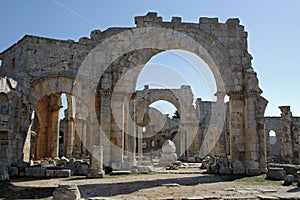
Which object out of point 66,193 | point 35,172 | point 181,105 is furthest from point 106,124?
point 181,105

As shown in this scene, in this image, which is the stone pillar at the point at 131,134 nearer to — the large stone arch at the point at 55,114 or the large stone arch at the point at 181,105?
the large stone arch at the point at 55,114

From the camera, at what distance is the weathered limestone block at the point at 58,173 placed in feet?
36.3

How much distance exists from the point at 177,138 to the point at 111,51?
72.8 feet

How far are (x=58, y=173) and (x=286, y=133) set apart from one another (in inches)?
786

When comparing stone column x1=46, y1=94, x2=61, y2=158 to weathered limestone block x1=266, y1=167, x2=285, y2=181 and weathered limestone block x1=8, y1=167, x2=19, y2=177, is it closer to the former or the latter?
weathered limestone block x1=8, y1=167, x2=19, y2=177

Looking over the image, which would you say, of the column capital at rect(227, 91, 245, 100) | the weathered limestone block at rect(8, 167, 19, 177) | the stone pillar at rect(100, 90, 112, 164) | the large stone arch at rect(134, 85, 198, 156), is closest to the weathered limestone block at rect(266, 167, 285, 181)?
the column capital at rect(227, 91, 245, 100)

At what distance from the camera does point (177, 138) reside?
34.1m

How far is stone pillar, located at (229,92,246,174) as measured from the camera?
12297mm

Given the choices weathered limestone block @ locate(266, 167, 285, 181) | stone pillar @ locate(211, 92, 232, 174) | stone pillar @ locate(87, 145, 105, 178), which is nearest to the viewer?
weathered limestone block @ locate(266, 167, 285, 181)

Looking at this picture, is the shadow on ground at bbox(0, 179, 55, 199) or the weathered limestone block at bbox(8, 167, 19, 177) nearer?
the shadow on ground at bbox(0, 179, 55, 199)

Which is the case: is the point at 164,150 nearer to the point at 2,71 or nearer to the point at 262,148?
the point at 262,148

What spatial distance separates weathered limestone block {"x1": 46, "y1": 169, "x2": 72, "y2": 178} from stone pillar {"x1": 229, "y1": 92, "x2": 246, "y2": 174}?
6373mm

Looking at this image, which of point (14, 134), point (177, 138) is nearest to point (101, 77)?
point (14, 134)

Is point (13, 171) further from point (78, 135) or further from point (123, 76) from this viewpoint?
point (78, 135)
